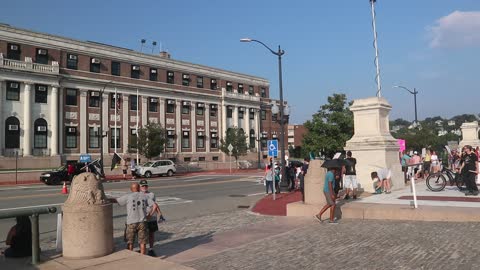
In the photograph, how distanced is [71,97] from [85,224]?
44.0 m

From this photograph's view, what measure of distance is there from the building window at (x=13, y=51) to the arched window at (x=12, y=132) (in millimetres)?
6004

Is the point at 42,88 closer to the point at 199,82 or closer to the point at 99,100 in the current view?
the point at 99,100

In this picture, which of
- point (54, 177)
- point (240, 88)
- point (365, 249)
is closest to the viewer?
point (365, 249)

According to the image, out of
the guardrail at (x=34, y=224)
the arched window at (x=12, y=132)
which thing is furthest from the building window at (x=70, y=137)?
the guardrail at (x=34, y=224)

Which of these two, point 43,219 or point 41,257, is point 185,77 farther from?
point 41,257

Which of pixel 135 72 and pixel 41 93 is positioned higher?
pixel 135 72

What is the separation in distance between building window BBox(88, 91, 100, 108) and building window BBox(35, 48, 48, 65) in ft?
19.5

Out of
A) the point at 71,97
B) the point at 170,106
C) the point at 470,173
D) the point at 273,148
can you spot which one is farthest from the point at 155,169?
the point at 470,173

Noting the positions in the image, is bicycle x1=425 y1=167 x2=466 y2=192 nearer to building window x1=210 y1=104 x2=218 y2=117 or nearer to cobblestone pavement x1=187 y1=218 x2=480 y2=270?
cobblestone pavement x1=187 y1=218 x2=480 y2=270

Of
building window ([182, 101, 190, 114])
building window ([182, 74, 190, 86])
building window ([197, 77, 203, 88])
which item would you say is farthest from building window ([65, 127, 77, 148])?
building window ([197, 77, 203, 88])

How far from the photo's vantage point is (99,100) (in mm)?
50281

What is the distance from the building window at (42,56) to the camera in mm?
44606

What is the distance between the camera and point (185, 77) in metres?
60.7

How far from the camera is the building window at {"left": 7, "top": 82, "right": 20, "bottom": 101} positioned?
42.4 m
